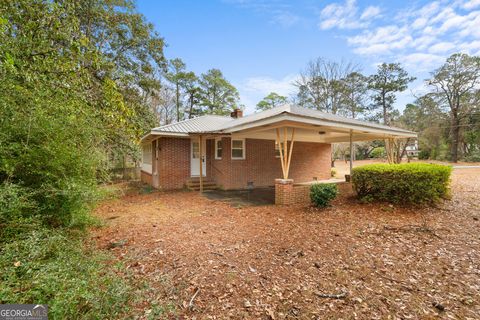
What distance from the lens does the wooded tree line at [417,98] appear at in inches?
1020

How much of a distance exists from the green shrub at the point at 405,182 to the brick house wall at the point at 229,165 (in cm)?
540

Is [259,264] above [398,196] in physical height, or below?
below

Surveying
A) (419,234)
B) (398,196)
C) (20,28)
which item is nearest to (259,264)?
(419,234)

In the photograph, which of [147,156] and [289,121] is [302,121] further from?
[147,156]

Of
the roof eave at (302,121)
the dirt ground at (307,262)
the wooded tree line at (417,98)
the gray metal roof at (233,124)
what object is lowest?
the dirt ground at (307,262)

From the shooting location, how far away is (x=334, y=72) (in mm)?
25938

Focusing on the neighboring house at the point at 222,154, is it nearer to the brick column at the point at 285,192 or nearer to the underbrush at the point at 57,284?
the brick column at the point at 285,192

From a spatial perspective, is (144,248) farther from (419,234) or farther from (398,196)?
(398,196)

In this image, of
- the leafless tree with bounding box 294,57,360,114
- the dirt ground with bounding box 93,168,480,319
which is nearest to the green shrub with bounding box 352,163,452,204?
the dirt ground with bounding box 93,168,480,319

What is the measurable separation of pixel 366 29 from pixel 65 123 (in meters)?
11.2

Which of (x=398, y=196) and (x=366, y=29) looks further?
(x=366, y=29)

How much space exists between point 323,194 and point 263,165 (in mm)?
5474

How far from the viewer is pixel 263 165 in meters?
11.2

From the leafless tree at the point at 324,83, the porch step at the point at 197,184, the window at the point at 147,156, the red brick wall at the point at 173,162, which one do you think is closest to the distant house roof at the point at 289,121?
the red brick wall at the point at 173,162
